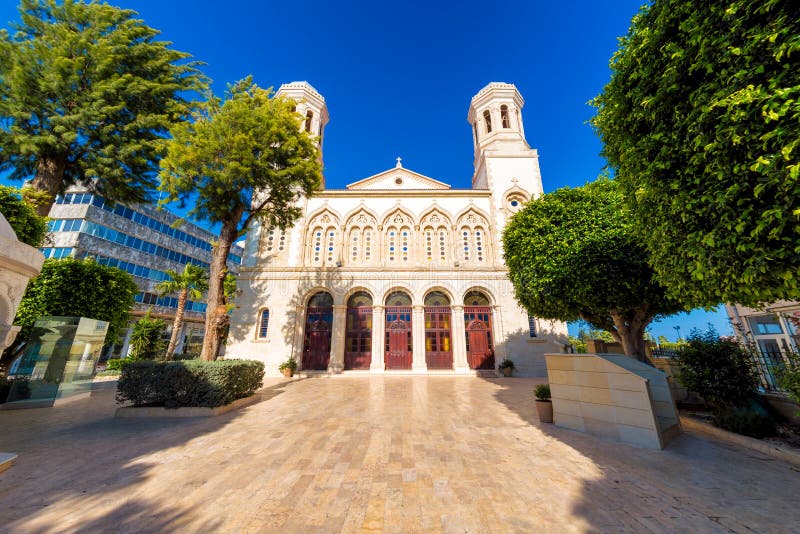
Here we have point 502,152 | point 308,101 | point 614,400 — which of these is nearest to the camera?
point 614,400

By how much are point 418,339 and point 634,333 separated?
11391mm

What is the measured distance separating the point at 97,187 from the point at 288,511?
15.7 meters

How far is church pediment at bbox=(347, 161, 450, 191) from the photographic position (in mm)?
23922

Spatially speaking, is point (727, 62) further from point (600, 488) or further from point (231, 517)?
point (231, 517)

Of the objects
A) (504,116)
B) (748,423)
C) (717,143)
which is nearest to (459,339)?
(748,423)

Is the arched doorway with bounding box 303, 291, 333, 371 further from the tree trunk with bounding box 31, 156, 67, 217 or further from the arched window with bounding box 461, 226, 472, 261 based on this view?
the tree trunk with bounding box 31, 156, 67, 217

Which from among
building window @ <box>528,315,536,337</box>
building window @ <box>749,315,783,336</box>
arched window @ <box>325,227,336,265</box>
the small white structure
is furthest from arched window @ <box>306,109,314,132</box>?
building window @ <box>749,315,783,336</box>

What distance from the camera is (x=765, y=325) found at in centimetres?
822

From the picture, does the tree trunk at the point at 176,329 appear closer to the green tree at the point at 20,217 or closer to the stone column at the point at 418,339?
the green tree at the point at 20,217

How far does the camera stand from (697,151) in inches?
133

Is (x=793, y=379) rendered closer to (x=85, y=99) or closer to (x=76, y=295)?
(x=76, y=295)

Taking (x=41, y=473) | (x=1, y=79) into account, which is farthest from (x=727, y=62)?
(x=1, y=79)

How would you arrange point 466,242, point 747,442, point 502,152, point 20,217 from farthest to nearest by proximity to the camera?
point 502,152 → point 466,242 → point 20,217 → point 747,442

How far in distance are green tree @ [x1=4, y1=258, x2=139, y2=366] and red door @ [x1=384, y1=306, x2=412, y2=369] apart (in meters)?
13.0
